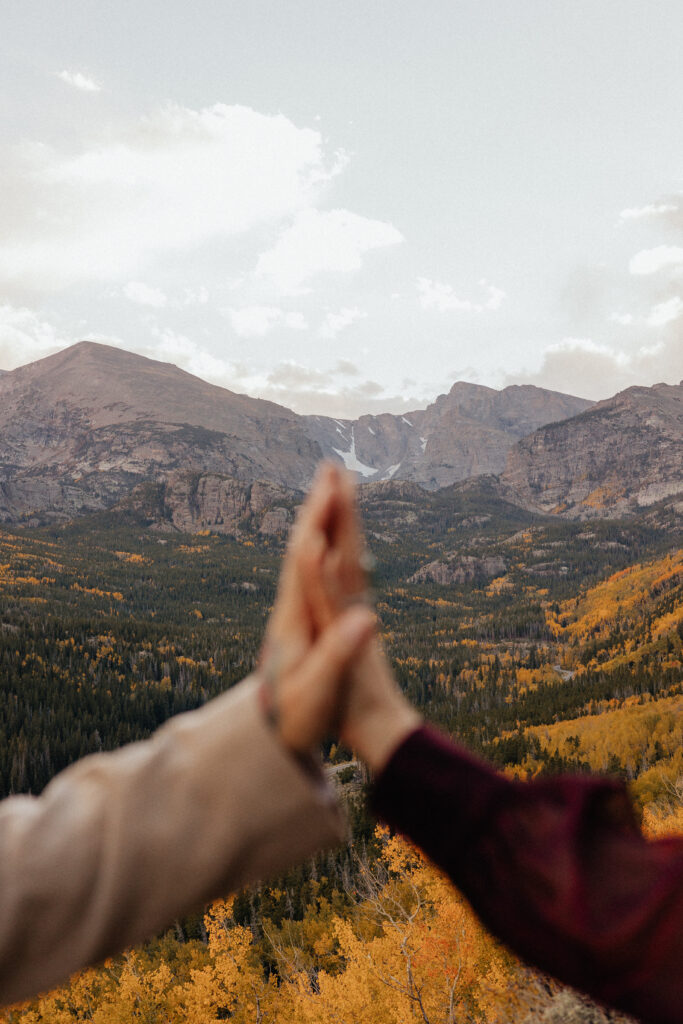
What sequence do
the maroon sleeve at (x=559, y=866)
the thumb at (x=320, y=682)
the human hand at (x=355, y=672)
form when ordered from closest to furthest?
the maroon sleeve at (x=559, y=866)
the thumb at (x=320, y=682)
the human hand at (x=355, y=672)

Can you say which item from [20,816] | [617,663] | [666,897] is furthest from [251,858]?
[617,663]

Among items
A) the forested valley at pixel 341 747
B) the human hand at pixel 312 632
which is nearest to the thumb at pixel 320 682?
the human hand at pixel 312 632

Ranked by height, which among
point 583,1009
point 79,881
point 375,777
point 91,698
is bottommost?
point 91,698

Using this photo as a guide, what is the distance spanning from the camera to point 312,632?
5.47ft

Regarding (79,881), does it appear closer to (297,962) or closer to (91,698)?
(297,962)

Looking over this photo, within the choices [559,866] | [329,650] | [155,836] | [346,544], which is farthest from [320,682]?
[559,866]

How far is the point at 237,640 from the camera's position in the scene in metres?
138

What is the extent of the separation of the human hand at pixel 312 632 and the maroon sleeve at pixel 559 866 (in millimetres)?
351

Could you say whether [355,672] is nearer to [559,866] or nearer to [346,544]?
[346,544]

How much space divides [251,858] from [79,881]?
0.52 meters

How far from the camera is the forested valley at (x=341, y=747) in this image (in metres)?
21.2

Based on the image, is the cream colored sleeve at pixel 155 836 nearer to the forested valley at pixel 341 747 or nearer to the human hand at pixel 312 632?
the human hand at pixel 312 632

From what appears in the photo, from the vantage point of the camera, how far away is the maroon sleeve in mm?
1402

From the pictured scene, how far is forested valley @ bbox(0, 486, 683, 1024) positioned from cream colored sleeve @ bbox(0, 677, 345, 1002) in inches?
12.5
